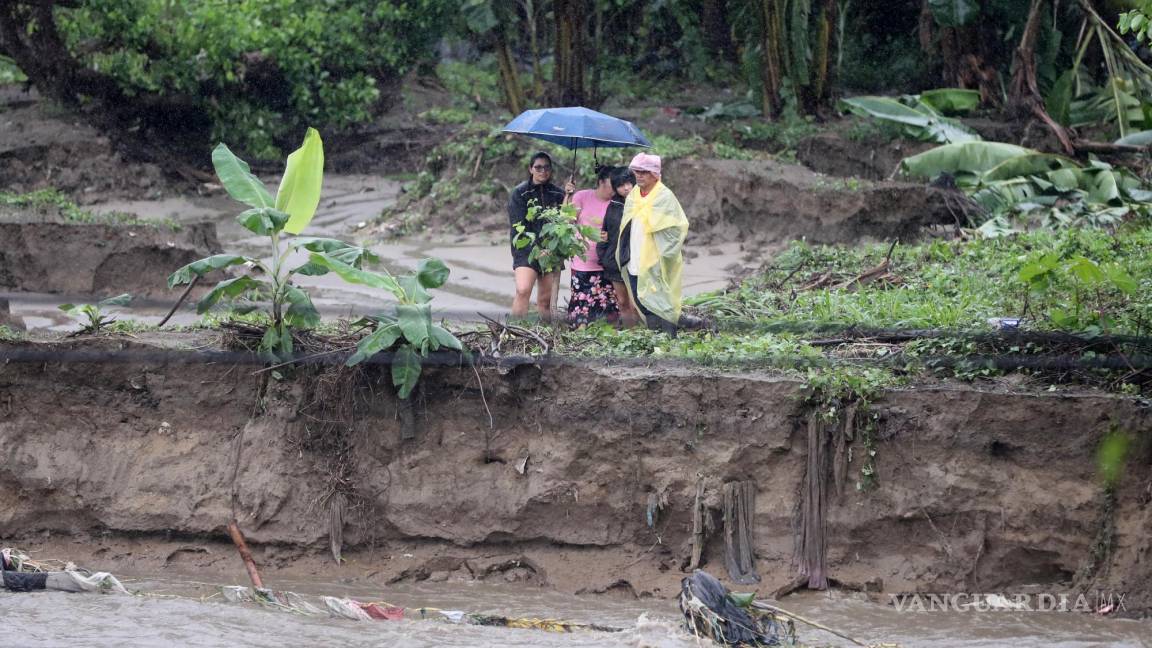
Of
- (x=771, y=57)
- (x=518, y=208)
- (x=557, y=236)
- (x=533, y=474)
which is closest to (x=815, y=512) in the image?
(x=533, y=474)

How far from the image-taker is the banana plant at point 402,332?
260 inches

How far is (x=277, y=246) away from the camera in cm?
701

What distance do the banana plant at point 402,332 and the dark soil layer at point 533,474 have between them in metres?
0.29

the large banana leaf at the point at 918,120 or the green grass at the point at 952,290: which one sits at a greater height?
the large banana leaf at the point at 918,120

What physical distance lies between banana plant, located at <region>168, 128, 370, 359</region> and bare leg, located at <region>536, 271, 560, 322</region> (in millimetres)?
1683

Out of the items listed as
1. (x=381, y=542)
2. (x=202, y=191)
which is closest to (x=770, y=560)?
(x=381, y=542)

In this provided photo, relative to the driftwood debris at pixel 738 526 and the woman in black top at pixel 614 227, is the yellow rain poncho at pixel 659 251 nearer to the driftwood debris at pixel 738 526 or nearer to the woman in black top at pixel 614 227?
the woman in black top at pixel 614 227

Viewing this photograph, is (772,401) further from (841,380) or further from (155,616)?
(155,616)

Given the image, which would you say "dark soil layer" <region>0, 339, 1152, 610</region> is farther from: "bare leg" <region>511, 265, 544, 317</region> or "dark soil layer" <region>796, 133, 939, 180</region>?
"dark soil layer" <region>796, 133, 939, 180</region>

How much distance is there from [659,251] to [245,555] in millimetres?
3001

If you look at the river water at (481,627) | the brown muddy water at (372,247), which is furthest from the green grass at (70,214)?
the river water at (481,627)

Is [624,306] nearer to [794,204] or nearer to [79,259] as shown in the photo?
[794,204]

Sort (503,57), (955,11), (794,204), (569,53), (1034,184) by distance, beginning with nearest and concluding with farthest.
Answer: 1. (1034,184)
2. (794,204)
3. (955,11)
4. (569,53)
5. (503,57)

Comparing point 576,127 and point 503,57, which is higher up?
point 503,57
